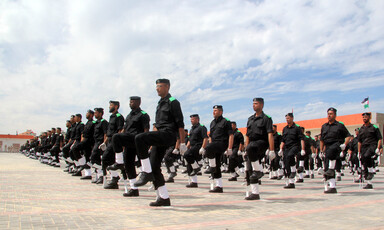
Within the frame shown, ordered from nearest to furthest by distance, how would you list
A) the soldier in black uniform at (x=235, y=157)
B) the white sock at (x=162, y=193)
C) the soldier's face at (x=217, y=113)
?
the white sock at (x=162, y=193) → the soldier's face at (x=217, y=113) → the soldier in black uniform at (x=235, y=157)

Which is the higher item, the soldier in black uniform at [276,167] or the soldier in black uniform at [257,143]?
the soldier in black uniform at [257,143]

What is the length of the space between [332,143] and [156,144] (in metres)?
5.55

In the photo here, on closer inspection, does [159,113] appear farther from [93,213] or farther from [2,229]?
[2,229]

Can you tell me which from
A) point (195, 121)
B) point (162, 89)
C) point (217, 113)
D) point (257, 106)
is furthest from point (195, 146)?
point (162, 89)

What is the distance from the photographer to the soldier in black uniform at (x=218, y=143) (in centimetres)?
888

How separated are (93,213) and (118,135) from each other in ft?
7.18

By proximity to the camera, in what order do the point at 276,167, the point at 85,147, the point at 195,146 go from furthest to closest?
the point at 276,167, the point at 85,147, the point at 195,146

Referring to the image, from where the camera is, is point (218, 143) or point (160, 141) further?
point (218, 143)

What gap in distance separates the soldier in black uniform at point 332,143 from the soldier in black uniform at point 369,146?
71.8 inches

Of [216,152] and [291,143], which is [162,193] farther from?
[291,143]

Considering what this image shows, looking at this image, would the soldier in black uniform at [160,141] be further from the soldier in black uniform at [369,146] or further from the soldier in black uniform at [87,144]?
the soldier in black uniform at [369,146]

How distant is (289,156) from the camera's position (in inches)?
421

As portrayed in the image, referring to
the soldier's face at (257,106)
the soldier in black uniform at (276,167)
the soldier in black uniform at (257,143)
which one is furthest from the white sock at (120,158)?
the soldier in black uniform at (276,167)

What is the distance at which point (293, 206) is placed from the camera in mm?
6375
